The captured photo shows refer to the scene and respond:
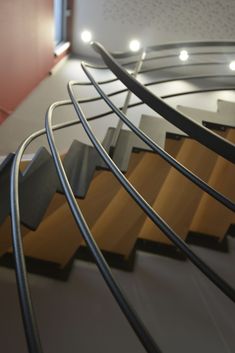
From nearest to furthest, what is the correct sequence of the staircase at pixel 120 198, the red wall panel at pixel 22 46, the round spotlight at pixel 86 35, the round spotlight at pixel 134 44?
the staircase at pixel 120 198 → the red wall panel at pixel 22 46 → the round spotlight at pixel 134 44 → the round spotlight at pixel 86 35

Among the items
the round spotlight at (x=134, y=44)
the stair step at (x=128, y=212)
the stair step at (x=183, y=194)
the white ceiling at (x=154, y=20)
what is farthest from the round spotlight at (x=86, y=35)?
the stair step at (x=128, y=212)

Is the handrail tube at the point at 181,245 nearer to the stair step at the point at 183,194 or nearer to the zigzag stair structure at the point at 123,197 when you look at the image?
the zigzag stair structure at the point at 123,197

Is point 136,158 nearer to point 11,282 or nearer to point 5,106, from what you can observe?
point 11,282

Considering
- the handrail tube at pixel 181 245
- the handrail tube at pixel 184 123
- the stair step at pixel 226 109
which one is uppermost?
the stair step at pixel 226 109

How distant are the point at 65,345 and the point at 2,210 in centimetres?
77

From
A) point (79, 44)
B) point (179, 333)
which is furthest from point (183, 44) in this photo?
point (79, 44)

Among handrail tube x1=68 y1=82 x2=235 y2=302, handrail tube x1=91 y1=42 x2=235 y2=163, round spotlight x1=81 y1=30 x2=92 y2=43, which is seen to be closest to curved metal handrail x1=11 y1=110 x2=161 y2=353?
handrail tube x1=68 y1=82 x2=235 y2=302

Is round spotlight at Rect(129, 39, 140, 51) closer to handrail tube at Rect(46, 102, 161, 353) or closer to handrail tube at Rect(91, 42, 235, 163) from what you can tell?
handrail tube at Rect(91, 42, 235, 163)

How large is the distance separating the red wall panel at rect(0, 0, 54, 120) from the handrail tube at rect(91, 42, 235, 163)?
2.13m

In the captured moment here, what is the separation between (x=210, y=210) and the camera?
7.34 ft

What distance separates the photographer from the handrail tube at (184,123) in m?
0.74

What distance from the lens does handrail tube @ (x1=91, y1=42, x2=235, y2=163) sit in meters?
0.74

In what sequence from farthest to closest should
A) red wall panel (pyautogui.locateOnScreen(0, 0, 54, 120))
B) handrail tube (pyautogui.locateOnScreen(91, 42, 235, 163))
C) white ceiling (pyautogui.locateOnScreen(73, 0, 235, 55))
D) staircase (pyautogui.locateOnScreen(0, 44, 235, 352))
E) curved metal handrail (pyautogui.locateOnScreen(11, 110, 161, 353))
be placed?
white ceiling (pyautogui.locateOnScreen(73, 0, 235, 55))
red wall panel (pyautogui.locateOnScreen(0, 0, 54, 120))
staircase (pyautogui.locateOnScreen(0, 44, 235, 352))
handrail tube (pyautogui.locateOnScreen(91, 42, 235, 163))
curved metal handrail (pyautogui.locateOnScreen(11, 110, 161, 353))

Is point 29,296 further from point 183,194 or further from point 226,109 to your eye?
point 226,109
